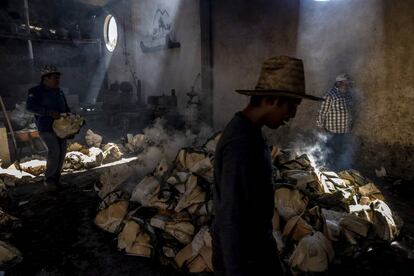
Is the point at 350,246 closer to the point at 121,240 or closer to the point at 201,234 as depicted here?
the point at 201,234

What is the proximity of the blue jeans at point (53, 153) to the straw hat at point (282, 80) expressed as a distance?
16.2 ft

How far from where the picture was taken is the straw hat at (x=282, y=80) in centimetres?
144

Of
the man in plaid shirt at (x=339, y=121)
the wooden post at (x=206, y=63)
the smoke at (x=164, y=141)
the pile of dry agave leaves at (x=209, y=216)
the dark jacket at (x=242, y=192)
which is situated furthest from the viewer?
the wooden post at (x=206, y=63)

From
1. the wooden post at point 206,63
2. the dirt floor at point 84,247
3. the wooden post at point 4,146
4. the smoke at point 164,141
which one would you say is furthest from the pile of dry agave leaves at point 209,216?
the wooden post at point 206,63

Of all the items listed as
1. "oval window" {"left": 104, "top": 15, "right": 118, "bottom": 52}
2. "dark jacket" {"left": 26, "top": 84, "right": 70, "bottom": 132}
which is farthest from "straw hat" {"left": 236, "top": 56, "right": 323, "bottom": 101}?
"oval window" {"left": 104, "top": 15, "right": 118, "bottom": 52}

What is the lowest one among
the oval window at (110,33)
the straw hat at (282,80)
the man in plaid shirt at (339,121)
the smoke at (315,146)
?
the smoke at (315,146)

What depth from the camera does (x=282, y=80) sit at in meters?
1.47

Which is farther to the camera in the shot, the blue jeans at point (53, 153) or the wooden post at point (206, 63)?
the wooden post at point (206, 63)

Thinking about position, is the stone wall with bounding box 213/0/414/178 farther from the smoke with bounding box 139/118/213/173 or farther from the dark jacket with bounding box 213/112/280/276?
the dark jacket with bounding box 213/112/280/276

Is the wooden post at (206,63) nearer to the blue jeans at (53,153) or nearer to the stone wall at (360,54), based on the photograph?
the stone wall at (360,54)

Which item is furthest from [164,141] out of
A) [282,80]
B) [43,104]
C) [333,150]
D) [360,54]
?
[282,80]

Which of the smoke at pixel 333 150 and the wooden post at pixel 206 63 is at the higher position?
the wooden post at pixel 206 63

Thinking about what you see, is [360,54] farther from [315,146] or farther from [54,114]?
[54,114]

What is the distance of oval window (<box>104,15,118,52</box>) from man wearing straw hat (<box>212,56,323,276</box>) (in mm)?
15079
